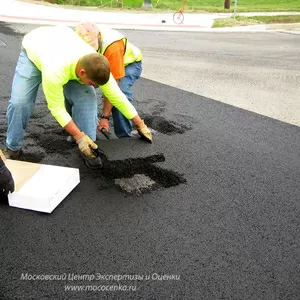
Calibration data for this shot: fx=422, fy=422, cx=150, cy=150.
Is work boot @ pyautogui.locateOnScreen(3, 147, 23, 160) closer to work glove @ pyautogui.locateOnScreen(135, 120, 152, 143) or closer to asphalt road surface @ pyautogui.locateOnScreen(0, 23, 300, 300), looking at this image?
asphalt road surface @ pyautogui.locateOnScreen(0, 23, 300, 300)

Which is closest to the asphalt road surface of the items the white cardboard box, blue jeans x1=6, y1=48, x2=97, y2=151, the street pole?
the white cardboard box

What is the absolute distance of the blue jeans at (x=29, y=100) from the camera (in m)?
3.42

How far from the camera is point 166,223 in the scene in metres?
2.90

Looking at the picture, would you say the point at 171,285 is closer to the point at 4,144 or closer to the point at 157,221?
the point at 157,221

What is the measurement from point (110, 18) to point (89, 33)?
1232 centimetres

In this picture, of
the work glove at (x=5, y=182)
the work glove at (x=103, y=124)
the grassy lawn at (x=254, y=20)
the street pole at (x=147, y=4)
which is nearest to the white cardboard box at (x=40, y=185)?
the work glove at (x=5, y=182)

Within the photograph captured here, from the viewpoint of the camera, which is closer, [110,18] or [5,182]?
[5,182]

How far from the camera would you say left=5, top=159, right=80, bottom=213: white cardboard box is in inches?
115

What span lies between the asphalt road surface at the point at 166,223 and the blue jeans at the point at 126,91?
0.60ft

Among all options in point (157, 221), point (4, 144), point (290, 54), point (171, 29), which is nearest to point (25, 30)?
point (171, 29)

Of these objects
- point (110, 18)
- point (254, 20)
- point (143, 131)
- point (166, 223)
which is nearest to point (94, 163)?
point (143, 131)

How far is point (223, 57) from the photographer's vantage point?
921 centimetres

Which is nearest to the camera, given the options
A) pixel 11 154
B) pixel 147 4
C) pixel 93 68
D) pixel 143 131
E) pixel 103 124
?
pixel 93 68

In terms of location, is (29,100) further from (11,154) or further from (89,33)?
(89,33)
